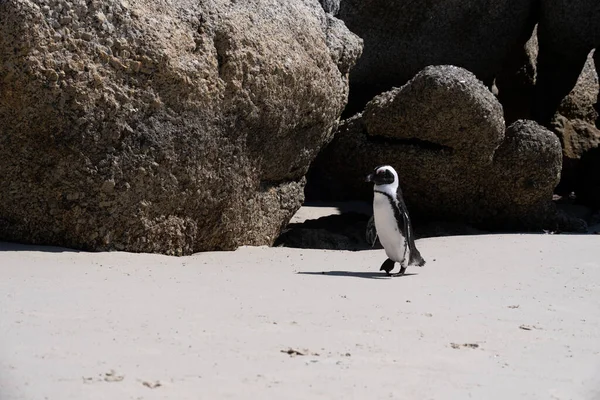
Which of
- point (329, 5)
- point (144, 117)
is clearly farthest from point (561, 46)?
point (144, 117)

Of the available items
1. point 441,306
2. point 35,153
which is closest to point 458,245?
point 441,306

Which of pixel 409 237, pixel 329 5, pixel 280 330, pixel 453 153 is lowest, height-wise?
pixel 280 330

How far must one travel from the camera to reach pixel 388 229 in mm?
7066

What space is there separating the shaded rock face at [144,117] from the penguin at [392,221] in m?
1.01

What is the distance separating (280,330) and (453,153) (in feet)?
16.5

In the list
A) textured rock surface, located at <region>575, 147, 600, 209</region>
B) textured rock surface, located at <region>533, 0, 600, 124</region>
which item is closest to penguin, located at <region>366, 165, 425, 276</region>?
textured rock surface, located at <region>533, 0, 600, 124</region>

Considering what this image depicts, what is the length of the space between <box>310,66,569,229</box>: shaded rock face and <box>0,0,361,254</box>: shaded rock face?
4.93ft

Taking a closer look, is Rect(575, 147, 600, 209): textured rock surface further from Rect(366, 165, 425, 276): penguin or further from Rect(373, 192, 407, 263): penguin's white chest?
Rect(373, 192, 407, 263): penguin's white chest

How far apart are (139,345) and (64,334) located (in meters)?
0.32

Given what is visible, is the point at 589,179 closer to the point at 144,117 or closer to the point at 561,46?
the point at 561,46

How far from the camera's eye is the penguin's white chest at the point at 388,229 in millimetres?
6934

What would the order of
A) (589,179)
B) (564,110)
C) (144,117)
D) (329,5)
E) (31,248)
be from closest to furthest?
1. (31,248)
2. (144,117)
3. (329,5)
4. (589,179)
5. (564,110)

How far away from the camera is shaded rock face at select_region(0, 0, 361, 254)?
6055 millimetres

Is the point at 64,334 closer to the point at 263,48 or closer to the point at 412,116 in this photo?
the point at 263,48
